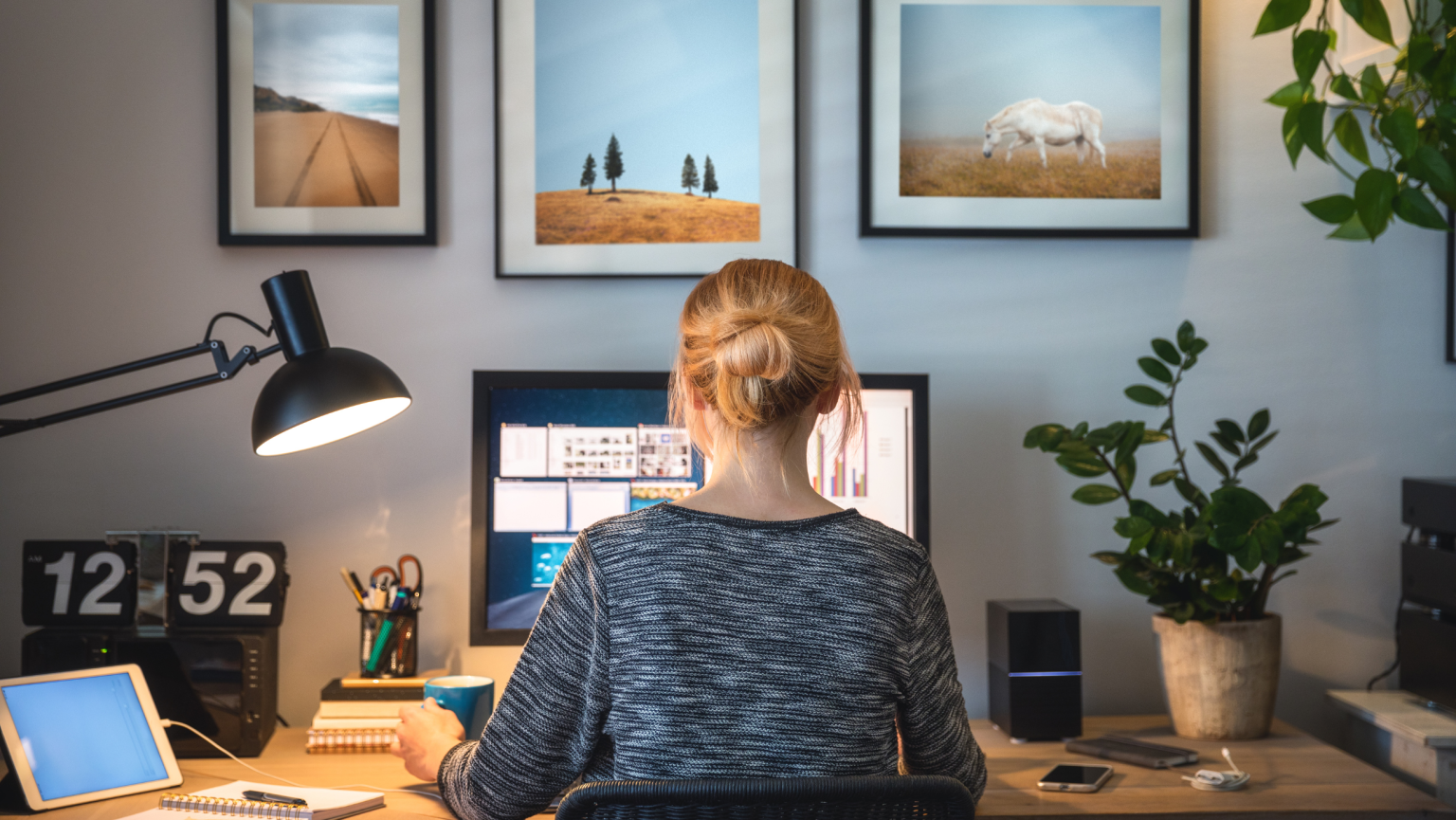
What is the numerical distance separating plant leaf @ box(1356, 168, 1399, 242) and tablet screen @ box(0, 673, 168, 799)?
1758 mm

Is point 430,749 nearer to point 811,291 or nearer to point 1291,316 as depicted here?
point 811,291

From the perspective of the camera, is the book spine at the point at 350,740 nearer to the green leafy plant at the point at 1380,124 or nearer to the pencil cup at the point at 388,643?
the pencil cup at the point at 388,643

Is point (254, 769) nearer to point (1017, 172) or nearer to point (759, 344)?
point (759, 344)

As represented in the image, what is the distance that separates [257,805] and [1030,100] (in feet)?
5.28

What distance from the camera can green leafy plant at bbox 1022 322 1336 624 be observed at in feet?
4.78

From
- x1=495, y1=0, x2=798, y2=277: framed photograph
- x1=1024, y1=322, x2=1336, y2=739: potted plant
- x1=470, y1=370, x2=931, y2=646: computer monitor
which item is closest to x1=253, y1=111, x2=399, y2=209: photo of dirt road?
x1=495, y1=0, x2=798, y2=277: framed photograph

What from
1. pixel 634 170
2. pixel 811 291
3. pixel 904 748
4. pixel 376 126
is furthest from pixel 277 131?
pixel 904 748

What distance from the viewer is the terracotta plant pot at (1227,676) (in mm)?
1537

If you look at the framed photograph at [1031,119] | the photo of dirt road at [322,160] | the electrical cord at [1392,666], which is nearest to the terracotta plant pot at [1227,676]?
the electrical cord at [1392,666]

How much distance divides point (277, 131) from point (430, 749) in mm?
1113

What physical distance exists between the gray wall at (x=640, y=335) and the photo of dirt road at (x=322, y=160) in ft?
0.31

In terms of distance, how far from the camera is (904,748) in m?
1.02

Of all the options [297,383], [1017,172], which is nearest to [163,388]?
[297,383]

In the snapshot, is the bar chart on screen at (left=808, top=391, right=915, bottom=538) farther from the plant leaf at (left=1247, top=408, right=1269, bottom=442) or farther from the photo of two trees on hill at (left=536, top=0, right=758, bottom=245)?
the plant leaf at (left=1247, top=408, right=1269, bottom=442)
